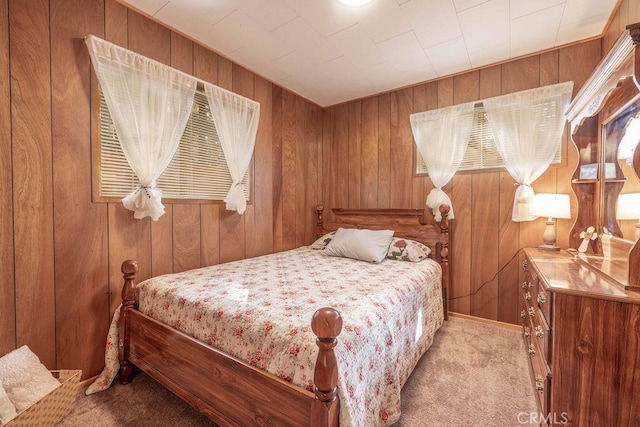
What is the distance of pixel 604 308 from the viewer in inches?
44.6

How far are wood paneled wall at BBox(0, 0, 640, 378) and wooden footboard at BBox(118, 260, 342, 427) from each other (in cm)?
32

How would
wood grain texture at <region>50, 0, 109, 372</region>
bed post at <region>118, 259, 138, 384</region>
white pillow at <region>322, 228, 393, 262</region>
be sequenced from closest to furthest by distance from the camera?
wood grain texture at <region>50, 0, 109, 372</region> → bed post at <region>118, 259, 138, 384</region> → white pillow at <region>322, 228, 393, 262</region>

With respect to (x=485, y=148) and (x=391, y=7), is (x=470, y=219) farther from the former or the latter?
(x=391, y=7)

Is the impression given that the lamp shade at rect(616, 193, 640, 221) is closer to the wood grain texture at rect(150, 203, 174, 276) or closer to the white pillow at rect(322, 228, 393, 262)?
the white pillow at rect(322, 228, 393, 262)

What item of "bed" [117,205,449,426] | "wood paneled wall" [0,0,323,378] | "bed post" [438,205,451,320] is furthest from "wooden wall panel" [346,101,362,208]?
"wood paneled wall" [0,0,323,378]

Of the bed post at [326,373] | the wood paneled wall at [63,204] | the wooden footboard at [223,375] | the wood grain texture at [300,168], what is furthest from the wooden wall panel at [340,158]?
the bed post at [326,373]

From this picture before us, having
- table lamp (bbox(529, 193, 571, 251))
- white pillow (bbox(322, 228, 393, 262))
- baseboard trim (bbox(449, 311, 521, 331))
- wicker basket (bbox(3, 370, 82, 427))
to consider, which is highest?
table lamp (bbox(529, 193, 571, 251))

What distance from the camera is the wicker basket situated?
4.20 ft

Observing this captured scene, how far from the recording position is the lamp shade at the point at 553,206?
6.98 ft

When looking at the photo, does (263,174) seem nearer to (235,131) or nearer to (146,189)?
(235,131)

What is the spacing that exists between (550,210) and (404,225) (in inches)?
49.4

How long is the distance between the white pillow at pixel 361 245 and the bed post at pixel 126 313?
1.69 meters

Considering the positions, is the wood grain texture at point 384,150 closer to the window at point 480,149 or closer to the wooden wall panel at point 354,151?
the wooden wall panel at point 354,151

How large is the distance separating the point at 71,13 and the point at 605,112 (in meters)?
3.55
